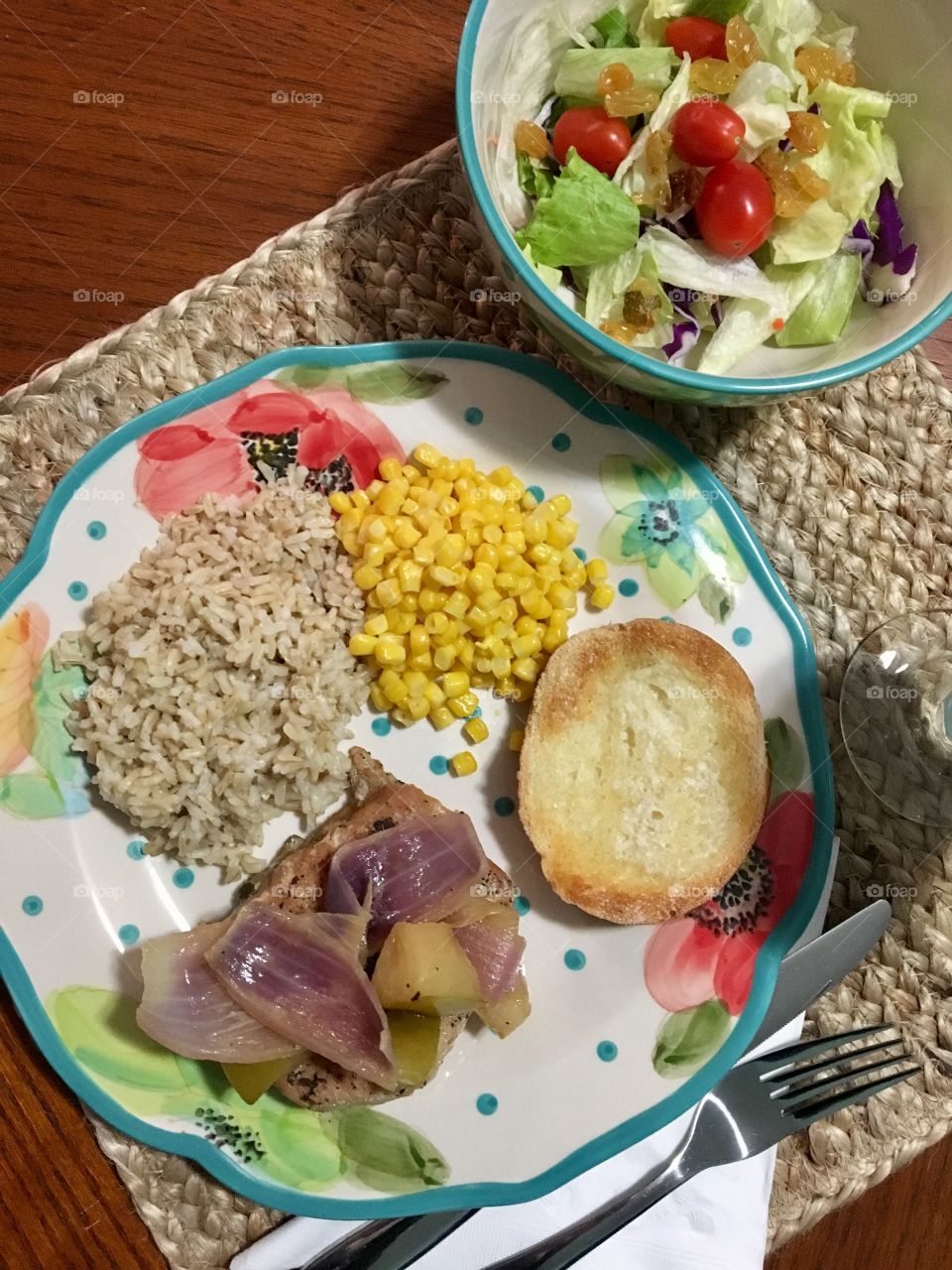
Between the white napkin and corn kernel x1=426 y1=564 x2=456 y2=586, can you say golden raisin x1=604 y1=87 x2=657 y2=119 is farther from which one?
the white napkin

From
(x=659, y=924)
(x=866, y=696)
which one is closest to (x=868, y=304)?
(x=866, y=696)

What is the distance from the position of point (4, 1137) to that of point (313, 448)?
1.77m

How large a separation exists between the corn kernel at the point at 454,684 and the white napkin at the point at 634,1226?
3.76 ft

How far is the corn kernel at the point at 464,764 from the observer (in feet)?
7.63

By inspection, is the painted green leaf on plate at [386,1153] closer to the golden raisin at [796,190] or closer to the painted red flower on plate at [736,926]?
the painted red flower on plate at [736,926]

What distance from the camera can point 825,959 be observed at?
229cm

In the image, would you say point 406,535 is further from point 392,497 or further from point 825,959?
point 825,959

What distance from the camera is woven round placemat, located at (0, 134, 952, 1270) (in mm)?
2365

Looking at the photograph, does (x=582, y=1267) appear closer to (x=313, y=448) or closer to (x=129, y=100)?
(x=313, y=448)

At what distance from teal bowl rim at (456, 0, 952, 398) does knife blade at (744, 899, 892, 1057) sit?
1241mm

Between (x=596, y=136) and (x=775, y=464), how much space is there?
919 millimetres

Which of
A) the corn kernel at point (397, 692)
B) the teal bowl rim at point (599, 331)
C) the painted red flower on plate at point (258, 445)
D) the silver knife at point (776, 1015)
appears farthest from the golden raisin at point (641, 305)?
the silver knife at point (776, 1015)

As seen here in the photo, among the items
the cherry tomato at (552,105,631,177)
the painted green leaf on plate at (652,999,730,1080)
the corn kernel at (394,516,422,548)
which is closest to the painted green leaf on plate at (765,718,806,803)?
the painted green leaf on plate at (652,999,730,1080)

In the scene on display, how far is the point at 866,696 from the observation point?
247 centimetres
